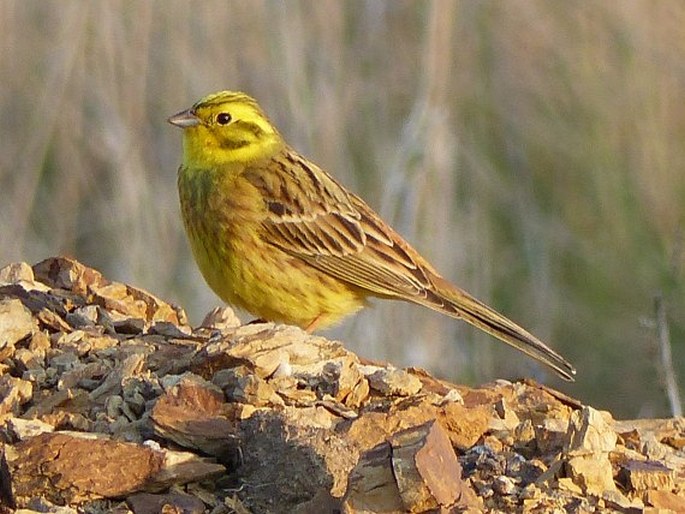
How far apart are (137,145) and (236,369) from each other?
427 centimetres

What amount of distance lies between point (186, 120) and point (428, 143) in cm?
200

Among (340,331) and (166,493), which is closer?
(166,493)

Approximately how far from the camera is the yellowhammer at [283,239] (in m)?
5.05

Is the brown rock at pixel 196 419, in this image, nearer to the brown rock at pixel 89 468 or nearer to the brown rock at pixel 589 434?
the brown rock at pixel 89 468

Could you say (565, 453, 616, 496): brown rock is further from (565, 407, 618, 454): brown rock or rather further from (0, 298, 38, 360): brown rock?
(0, 298, 38, 360): brown rock

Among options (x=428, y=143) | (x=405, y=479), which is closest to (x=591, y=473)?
(x=405, y=479)

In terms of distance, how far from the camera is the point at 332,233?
540cm

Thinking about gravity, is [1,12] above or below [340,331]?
above

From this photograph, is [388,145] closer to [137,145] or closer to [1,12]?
[137,145]

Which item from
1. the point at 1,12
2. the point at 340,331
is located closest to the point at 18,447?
the point at 340,331

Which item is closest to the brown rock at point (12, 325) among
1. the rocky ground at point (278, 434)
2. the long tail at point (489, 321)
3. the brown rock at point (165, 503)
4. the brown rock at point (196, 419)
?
the rocky ground at point (278, 434)

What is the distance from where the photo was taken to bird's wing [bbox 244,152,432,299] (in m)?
5.26

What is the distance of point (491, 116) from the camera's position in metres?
8.41

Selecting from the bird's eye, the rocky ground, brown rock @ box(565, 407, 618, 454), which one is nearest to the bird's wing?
the bird's eye
